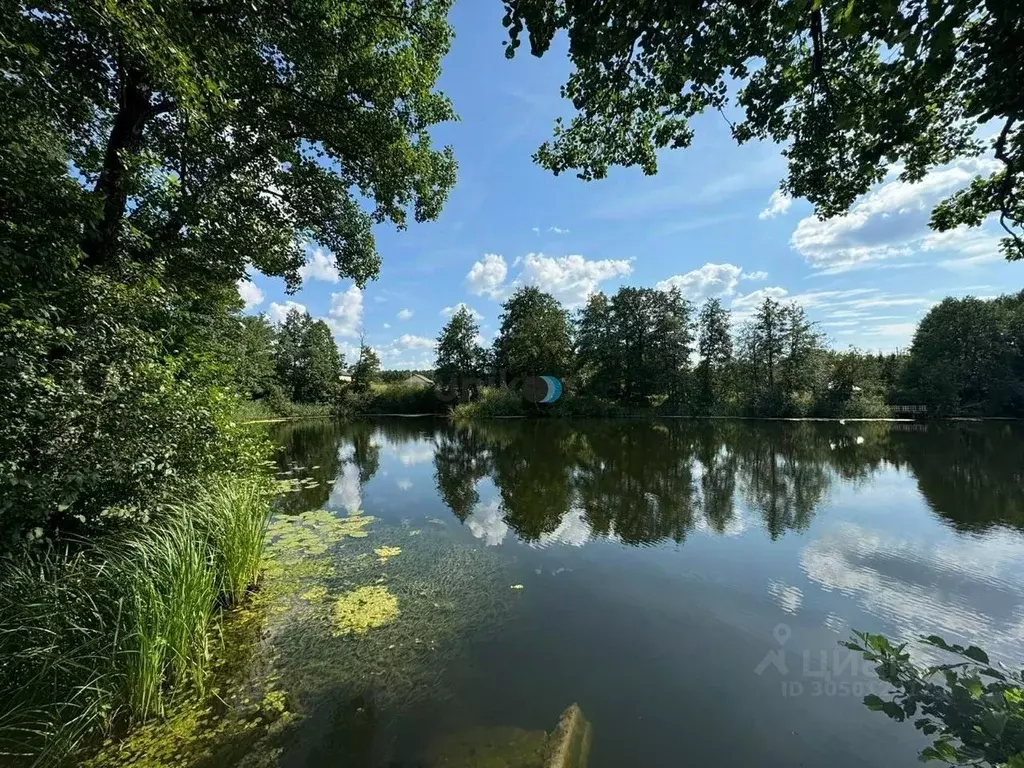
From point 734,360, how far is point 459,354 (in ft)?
72.8

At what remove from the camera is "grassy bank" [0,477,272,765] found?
2531mm

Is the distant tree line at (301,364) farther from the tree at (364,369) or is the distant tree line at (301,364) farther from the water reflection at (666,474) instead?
the water reflection at (666,474)

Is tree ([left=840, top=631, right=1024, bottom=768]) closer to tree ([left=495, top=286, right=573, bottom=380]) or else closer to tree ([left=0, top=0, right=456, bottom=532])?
tree ([left=0, top=0, right=456, bottom=532])

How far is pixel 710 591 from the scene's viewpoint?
5.14 metres

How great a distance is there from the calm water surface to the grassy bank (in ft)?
3.68

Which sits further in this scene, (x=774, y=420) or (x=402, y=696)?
Answer: (x=774, y=420)

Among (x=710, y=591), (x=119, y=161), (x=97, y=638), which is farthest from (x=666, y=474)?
(x=119, y=161)

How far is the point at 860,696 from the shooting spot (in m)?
3.36

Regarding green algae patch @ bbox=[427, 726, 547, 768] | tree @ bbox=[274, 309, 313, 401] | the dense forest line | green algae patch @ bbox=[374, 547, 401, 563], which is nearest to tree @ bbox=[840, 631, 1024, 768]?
green algae patch @ bbox=[427, 726, 547, 768]

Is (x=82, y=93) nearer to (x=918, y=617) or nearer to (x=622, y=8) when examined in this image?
(x=622, y=8)

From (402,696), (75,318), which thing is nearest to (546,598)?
(402,696)

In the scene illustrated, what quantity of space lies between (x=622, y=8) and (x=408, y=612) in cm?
533

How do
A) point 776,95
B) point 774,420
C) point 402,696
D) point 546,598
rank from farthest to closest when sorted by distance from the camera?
point 774,420, point 546,598, point 776,95, point 402,696

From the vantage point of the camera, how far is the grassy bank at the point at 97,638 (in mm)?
2531
